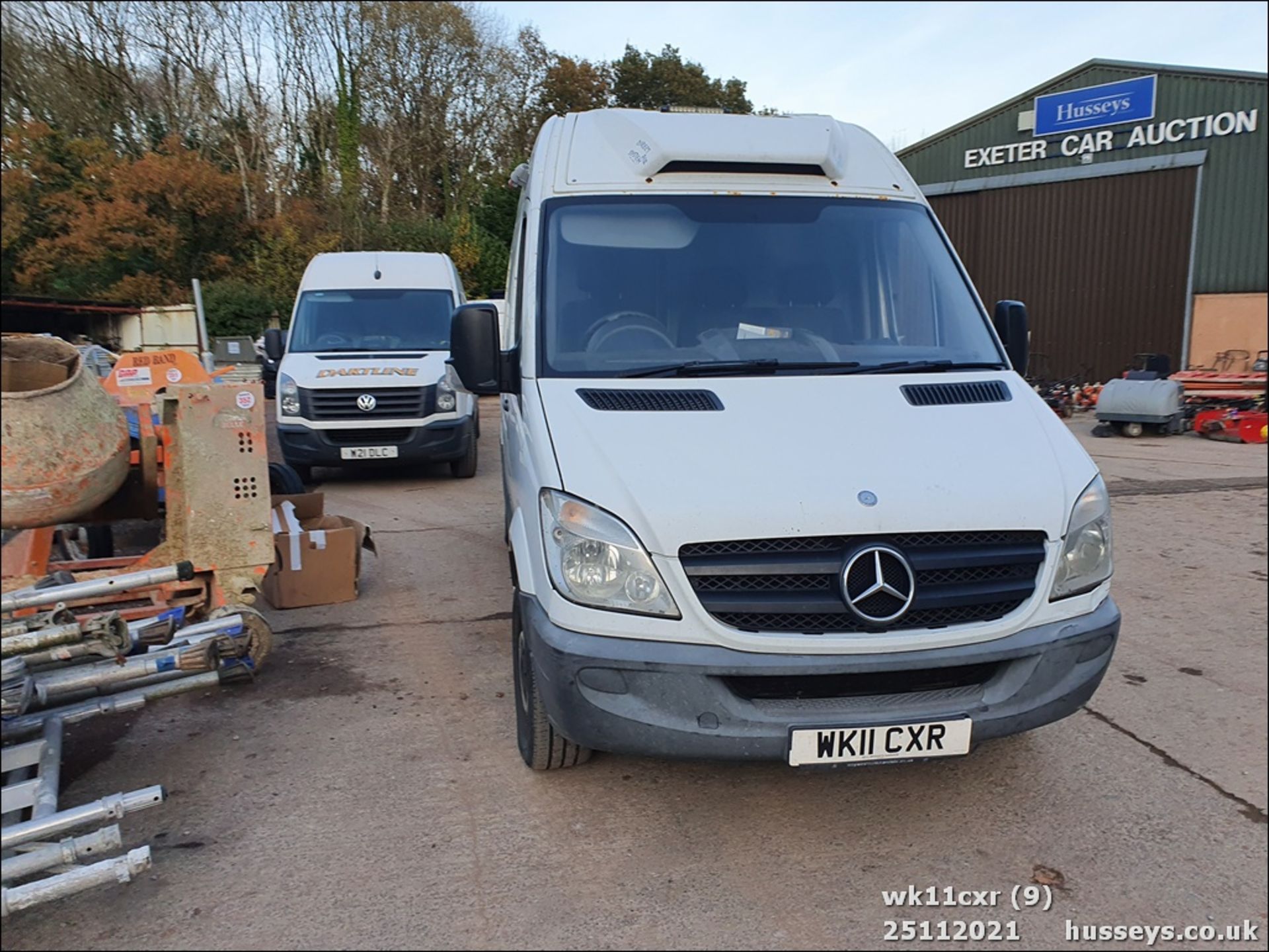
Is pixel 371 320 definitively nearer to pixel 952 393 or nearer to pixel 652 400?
pixel 652 400

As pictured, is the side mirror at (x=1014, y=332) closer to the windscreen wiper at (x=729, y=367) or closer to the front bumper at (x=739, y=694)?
the windscreen wiper at (x=729, y=367)

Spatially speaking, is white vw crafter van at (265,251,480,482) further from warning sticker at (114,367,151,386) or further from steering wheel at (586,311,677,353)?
steering wheel at (586,311,677,353)

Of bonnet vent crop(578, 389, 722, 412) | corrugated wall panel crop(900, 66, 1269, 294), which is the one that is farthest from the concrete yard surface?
corrugated wall panel crop(900, 66, 1269, 294)

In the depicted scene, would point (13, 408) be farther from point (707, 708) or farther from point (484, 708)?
point (707, 708)

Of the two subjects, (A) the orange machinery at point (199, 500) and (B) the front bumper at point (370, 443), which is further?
(B) the front bumper at point (370, 443)

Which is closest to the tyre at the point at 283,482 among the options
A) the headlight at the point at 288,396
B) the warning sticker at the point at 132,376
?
the warning sticker at the point at 132,376

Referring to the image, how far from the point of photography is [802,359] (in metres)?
3.75

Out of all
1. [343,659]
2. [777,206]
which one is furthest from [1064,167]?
[343,659]

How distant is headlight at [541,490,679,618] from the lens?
282 cm

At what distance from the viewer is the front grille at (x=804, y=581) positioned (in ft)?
9.25

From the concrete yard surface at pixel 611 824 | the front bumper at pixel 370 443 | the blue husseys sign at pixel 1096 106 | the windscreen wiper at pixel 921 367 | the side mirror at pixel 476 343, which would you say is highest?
the blue husseys sign at pixel 1096 106

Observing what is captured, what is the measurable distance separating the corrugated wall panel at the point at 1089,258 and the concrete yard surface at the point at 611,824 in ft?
47.0

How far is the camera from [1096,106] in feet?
56.4

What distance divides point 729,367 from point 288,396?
22.7 feet
